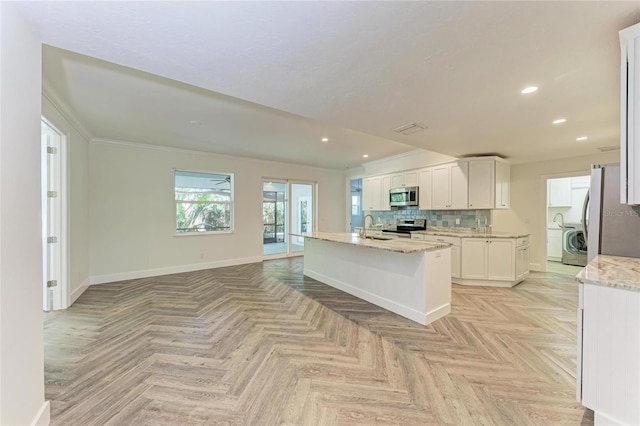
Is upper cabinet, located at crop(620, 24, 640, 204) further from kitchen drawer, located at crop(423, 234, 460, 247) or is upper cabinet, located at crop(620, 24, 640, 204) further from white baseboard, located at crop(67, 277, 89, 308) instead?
white baseboard, located at crop(67, 277, 89, 308)

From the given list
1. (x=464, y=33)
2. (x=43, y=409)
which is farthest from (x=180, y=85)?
(x=43, y=409)

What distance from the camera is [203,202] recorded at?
230 inches

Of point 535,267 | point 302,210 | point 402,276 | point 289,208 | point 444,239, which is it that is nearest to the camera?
point 402,276

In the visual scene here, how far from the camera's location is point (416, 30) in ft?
5.02

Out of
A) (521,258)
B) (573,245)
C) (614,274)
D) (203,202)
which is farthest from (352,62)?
(573,245)

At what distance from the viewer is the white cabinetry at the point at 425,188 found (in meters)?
5.41

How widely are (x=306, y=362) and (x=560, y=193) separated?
302 inches

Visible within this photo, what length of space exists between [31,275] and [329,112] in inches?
104

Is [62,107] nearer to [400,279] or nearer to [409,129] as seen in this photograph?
[409,129]

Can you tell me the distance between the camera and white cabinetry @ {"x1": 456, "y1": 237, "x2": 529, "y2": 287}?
4422 millimetres

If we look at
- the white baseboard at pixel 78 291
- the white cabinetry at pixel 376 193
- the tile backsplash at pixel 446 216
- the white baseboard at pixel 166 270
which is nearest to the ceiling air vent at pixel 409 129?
the tile backsplash at pixel 446 216

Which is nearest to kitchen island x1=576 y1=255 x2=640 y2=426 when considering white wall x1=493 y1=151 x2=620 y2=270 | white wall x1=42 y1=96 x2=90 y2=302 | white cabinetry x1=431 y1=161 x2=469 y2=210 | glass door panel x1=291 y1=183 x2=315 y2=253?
white cabinetry x1=431 y1=161 x2=469 y2=210

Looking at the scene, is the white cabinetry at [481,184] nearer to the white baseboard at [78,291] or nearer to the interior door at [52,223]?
the interior door at [52,223]

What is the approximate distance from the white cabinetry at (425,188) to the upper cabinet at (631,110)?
390 centimetres
